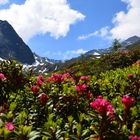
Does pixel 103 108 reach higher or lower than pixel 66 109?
lower

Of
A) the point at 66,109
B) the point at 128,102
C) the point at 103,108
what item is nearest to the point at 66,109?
the point at 66,109

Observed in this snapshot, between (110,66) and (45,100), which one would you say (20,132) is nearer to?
(45,100)

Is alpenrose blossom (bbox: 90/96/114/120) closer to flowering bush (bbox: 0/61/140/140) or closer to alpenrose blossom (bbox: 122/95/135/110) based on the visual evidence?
flowering bush (bbox: 0/61/140/140)

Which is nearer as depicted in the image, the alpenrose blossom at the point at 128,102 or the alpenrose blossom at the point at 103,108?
the alpenrose blossom at the point at 103,108

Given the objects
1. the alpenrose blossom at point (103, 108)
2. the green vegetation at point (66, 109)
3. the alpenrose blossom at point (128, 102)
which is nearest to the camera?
the green vegetation at point (66, 109)

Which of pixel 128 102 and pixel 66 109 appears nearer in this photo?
pixel 128 102

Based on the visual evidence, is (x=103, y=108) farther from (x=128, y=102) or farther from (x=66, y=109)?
(x=66, y=109)

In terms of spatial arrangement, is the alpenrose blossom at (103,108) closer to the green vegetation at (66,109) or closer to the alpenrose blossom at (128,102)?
the green vegetation at (66,109)

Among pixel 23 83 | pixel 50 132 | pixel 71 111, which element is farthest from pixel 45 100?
pixel 23 83

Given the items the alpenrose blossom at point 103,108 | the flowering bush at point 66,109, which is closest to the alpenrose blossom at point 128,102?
the flowering bush at point 66,109

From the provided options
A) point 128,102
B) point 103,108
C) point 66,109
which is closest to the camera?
point 103,108

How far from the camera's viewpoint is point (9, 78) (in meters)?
11.4

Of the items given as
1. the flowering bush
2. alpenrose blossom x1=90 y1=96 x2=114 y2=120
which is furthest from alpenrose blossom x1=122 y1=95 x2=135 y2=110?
alpenrose blossom x1=90 y1=96 x2=114 y2=120

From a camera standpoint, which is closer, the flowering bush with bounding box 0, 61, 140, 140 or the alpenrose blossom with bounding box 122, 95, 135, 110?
the flowering bush with bounding box 0, 61, 140, 140
